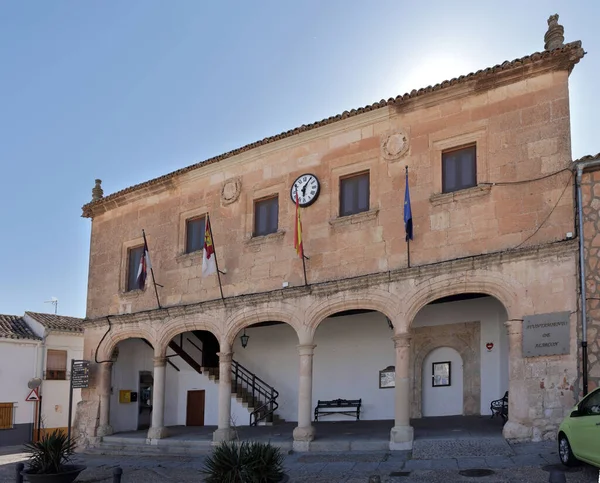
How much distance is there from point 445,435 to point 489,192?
14.8ft

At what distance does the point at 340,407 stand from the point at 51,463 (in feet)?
25.7

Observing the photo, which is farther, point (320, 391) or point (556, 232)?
point (320, 391)

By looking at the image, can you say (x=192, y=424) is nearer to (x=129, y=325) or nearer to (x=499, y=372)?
(x=129, y=325)

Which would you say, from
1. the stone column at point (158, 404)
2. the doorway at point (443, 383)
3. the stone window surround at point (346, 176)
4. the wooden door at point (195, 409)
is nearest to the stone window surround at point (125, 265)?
the stone column at point (158, 404)

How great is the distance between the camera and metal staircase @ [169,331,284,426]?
1819 cm

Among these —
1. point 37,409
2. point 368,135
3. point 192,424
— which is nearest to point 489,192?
point 368,135

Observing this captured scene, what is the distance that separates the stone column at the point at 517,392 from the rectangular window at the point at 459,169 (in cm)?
289

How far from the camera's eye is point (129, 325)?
18516mm

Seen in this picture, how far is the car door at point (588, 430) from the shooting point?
849 centimetres

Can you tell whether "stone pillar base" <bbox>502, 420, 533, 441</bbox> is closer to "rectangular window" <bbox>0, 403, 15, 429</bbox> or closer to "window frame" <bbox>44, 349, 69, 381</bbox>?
"rectangular window" <bbox>0, 403, 15, 429</bbox>

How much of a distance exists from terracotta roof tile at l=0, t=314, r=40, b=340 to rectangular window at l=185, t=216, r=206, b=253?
10.4 meters

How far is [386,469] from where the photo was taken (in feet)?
36.8

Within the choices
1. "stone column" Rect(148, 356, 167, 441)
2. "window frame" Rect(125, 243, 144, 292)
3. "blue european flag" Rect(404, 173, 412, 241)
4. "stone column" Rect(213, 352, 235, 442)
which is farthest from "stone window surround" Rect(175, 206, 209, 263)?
"blue european flag" Rect(404, 173, 412, 241)

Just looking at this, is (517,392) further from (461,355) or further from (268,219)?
(268,219)
